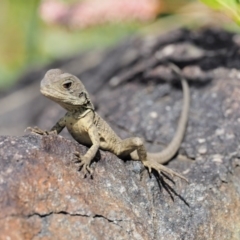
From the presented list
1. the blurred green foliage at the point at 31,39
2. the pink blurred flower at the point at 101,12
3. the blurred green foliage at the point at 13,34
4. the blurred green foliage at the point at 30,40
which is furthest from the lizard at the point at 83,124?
the blurred green foliage at the point at 13,34

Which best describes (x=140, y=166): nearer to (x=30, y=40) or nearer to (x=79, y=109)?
(x=79, y=109)

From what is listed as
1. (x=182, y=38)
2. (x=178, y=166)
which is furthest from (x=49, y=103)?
(x=178, y=166)

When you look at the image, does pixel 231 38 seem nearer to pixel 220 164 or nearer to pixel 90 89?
pixel 90 89

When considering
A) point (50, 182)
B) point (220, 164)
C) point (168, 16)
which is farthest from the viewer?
point (168, 16)

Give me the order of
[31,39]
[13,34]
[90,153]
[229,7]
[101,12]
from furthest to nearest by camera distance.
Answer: [13,34] → [31,39] → [101,12] → [229,7] → [90,153]

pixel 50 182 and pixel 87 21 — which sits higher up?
pixel 50 182

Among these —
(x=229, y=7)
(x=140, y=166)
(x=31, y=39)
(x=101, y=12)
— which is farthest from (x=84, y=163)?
(x=31, y=39)

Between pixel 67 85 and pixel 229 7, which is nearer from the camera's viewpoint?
pixel 67 85
